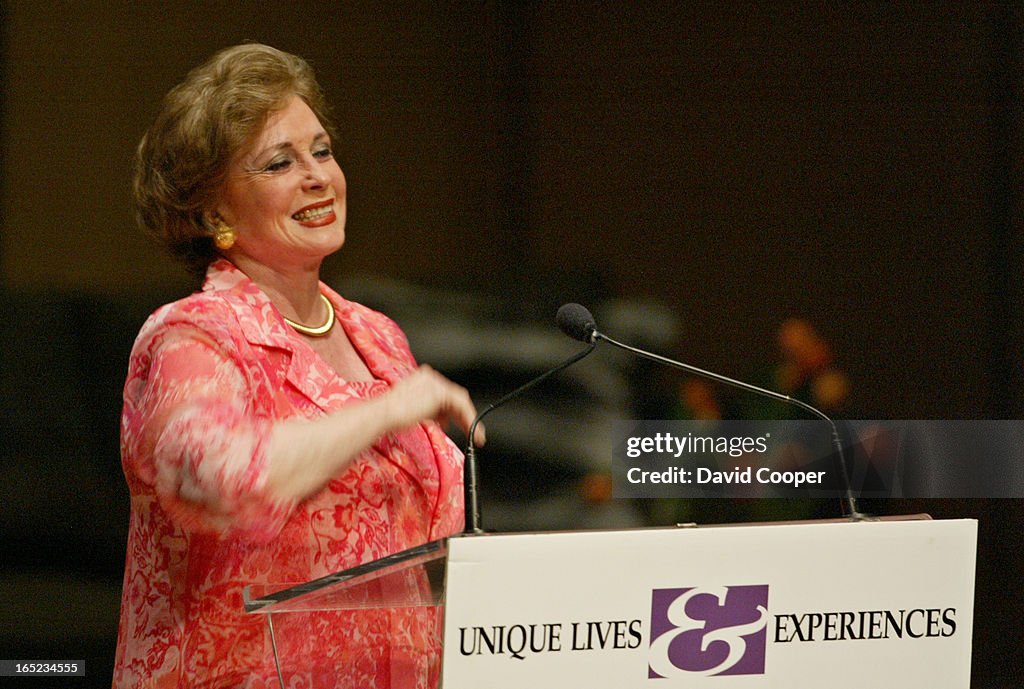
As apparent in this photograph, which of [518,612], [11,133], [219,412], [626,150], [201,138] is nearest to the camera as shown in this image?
[518,612]

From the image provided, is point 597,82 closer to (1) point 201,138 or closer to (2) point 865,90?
(2) point 865,90

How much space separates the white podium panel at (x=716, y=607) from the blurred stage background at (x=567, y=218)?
4.86 ft

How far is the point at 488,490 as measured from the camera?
302cm

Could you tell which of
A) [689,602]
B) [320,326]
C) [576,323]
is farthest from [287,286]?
[689,602]

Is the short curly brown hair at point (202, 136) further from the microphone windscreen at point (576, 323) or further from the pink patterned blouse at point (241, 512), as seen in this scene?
the microphone windscreen at point (576, 323)

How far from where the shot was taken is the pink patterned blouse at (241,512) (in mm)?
1709

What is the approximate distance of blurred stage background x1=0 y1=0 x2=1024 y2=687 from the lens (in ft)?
9.44

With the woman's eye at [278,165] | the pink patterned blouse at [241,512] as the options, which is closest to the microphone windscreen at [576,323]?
the pink patterned blouse at [241,512]

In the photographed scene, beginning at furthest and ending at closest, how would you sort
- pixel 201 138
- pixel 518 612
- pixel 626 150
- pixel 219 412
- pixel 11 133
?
pixel 626 150, pixel 11 133, pixel 201 138, pixel 219 412, pixel 518 612

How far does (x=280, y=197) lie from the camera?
2137mm

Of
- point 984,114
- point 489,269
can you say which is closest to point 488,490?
point 489,269

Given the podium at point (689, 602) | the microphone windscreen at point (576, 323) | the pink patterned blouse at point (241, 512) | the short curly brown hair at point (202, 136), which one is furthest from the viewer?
the short curly brown hair at point (202, 136)

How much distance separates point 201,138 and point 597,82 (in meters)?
Answer: 1.24

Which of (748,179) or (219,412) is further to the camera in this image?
(748,179)
